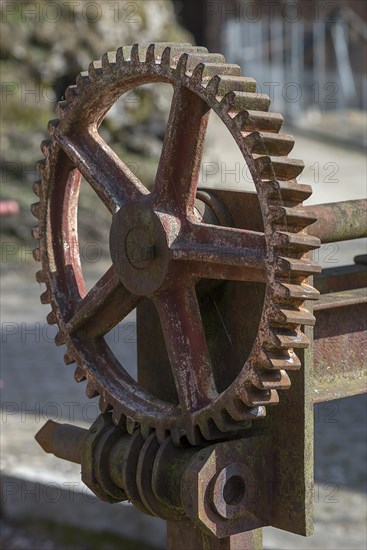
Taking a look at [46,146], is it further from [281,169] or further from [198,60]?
[281,169]

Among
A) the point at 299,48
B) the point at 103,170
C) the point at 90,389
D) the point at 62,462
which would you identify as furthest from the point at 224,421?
the point at 299,48

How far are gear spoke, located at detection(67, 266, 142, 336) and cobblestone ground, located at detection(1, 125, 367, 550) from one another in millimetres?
1505

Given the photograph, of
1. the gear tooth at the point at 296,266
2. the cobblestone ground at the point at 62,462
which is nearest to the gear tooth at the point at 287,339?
the gear tooth at the point at 296,266

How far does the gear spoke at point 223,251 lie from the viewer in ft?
6.59

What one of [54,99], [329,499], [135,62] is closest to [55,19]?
[54,99]

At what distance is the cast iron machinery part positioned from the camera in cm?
197

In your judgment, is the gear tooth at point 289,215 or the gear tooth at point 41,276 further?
the gear tooth at point 41,276

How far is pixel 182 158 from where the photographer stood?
219cm

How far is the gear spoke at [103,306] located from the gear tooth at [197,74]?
0.44m

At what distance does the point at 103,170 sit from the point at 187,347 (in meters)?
0.43

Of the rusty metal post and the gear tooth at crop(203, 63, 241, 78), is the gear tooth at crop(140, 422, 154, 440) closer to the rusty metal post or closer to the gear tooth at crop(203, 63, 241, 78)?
the rusty metal post

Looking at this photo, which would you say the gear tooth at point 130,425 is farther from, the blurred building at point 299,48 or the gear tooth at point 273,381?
the blurred building at point 299,48

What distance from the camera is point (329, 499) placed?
166 inches

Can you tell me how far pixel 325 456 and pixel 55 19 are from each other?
5244 millimetres
